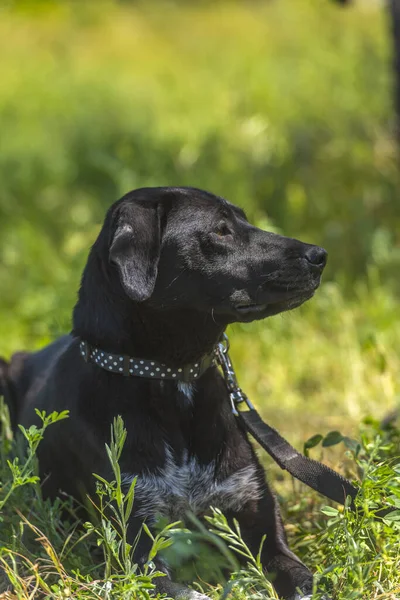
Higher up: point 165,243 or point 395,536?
point 165,243

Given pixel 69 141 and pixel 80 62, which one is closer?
pixel 69 141

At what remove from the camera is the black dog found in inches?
110

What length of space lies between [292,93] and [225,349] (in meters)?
7.84

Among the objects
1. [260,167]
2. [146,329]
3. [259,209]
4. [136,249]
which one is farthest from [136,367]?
[260,167]

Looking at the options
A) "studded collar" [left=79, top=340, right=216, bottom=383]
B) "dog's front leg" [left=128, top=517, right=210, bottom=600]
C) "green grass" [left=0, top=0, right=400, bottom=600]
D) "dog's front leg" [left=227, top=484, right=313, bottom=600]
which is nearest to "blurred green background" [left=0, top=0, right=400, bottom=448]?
"green grass" [left=0, top=0, right=400, bottom=600]

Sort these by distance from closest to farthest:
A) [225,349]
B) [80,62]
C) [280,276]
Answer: [280,276]
[225,349]
[80,62]

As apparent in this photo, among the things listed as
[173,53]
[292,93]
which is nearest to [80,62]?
[173,53]

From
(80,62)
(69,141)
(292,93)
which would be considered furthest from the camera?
(80,62)

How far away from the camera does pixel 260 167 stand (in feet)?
26.0

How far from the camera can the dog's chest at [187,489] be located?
278 centimetres

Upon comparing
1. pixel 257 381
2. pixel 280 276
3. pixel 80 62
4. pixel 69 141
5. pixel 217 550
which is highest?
pixel 80 62

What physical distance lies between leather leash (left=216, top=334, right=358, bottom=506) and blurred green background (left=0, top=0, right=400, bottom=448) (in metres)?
1.17

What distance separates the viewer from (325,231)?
6.88 metres

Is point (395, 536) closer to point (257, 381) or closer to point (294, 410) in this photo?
point (294, 410)
